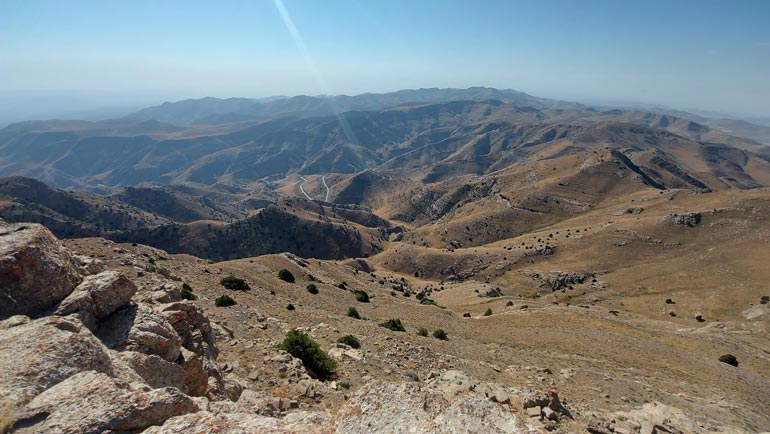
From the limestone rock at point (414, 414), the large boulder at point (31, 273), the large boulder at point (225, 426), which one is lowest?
the limestone rock at point (414, 414)

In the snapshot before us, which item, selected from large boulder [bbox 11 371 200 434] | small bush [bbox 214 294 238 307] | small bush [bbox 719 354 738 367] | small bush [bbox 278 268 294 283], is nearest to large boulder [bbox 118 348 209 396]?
large boulder [bbox 11 371 200 434]

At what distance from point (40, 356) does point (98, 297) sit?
131 inches

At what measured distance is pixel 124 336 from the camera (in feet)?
36.7

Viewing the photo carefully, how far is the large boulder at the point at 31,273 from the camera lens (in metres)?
10.4

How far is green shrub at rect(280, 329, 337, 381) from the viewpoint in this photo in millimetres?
17578

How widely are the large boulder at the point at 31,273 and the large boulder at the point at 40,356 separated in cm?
104

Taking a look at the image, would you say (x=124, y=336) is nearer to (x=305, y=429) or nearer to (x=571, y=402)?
(x=305, y=429)

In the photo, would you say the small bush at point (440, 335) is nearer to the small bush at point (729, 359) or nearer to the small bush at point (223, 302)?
the small bush at point (223, 302)

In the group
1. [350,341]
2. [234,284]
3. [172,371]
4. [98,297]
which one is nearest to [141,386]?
[172,371]

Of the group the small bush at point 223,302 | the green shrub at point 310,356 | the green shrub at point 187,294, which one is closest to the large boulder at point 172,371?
the green shrub at point 310,356

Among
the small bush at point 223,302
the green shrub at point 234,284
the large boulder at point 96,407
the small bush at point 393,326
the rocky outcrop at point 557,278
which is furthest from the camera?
the rocky outcrop at point 557,278

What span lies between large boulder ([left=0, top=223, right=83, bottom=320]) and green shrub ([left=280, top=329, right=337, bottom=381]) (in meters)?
9.72

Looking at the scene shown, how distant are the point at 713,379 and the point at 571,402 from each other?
1532 cm

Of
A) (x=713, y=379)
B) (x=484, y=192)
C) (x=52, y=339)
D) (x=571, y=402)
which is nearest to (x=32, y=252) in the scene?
(x=52, y=339)
